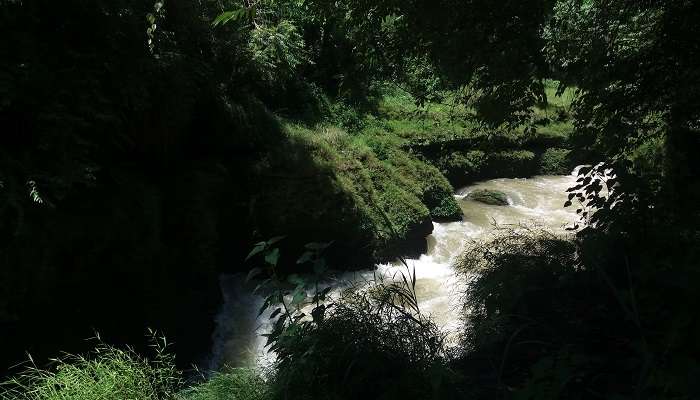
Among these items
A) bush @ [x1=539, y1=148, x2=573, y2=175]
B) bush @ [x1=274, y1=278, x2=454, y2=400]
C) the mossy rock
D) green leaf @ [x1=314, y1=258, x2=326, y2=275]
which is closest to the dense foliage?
bush @ [x1=274, y1=278, x2=454, y2=400]

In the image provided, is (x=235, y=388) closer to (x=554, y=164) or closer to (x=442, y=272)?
(x=442, y=272)

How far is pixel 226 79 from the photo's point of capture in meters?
8.77

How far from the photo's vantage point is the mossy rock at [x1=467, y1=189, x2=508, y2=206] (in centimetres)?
1195

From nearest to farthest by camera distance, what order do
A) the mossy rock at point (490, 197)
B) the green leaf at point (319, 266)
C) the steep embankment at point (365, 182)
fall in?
1. the green leaf at point (319, 266)
2. the steep embankment at point (365, 182)
3. the mossy rock at point (490, 197)

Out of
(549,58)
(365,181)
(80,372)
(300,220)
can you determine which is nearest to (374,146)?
(365,181)

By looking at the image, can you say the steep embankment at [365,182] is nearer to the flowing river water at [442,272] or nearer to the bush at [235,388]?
the flowing river water at [442,272]

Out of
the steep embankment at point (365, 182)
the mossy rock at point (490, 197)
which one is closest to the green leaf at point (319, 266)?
the steep embankment at point (365, 182)

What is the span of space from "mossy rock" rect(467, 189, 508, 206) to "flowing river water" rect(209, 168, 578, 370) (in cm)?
18

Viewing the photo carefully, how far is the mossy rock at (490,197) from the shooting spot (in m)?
12.0

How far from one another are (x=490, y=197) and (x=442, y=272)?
3.92 meters

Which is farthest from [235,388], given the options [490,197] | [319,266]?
[490,197]

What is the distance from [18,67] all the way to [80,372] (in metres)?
2.78

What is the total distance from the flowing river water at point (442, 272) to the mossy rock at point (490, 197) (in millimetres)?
177

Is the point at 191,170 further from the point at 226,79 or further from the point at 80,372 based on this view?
the point at 80,372
